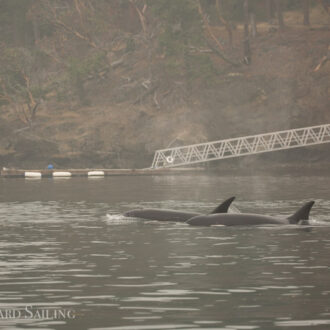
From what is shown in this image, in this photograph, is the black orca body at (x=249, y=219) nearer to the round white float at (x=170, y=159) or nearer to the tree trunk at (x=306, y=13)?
the round white float at (x=170, y=159)

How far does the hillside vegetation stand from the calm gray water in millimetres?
69286

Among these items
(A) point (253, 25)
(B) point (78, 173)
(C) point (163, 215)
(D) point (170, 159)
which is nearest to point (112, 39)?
(A) point (253, 25)

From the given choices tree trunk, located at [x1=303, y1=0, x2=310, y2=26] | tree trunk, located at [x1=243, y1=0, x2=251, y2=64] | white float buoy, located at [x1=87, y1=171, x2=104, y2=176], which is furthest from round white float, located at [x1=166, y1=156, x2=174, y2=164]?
tree trunk, located at [x1=303, y1=0, x2=310, y2=26]

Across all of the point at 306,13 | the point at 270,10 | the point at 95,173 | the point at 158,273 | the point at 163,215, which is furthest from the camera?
the point at 270,10

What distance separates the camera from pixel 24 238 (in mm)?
33000

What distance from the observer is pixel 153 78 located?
128 meters

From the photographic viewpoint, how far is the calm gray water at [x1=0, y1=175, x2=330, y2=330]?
1772 cm

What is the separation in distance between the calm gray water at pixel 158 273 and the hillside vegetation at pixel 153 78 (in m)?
69.3

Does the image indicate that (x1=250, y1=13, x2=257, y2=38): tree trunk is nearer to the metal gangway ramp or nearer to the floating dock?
the metal gangway ramp

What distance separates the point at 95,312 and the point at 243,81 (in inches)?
4219

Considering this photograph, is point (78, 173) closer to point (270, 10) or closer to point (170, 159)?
point (170, 159)

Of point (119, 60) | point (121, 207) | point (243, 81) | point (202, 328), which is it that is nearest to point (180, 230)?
point (121, 207)

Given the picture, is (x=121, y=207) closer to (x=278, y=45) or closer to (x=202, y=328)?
(x=202, y=328)

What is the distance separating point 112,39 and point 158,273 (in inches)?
4475
